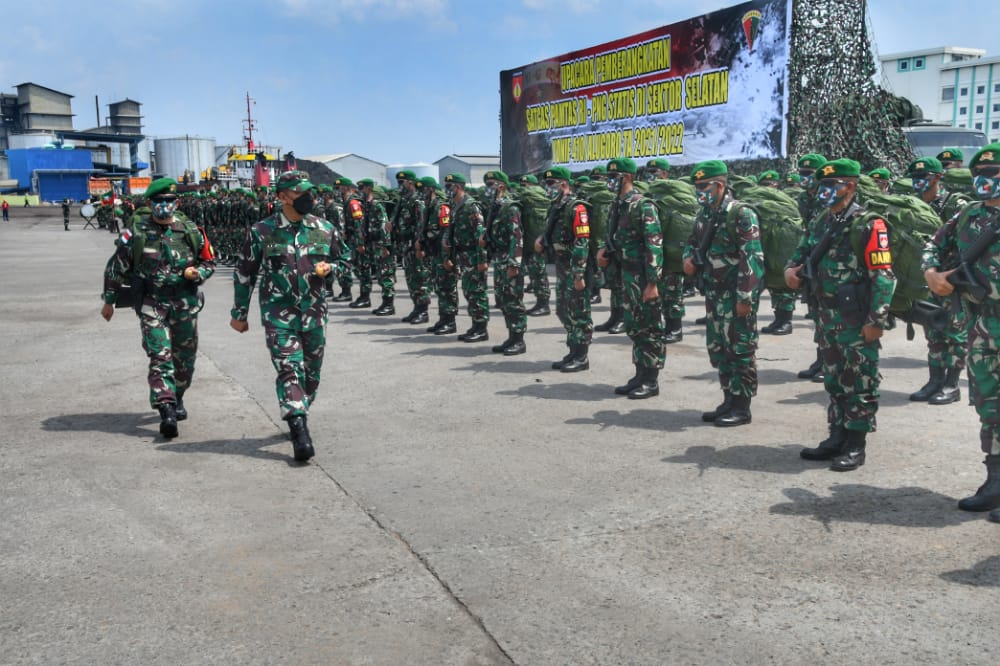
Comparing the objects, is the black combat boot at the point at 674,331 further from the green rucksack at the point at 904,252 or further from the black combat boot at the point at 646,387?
the green rucksack at the point at 904,252

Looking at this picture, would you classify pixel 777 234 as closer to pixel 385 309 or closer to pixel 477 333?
pixel 477 333

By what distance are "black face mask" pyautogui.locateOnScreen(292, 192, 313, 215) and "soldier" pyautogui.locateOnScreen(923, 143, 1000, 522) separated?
3892mm

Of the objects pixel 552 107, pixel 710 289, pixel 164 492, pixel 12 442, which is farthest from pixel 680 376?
pixel 552 107

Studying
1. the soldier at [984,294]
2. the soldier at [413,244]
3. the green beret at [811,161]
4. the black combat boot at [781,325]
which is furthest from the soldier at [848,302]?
the soldier at [413,244]

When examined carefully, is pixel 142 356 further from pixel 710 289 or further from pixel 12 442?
pixel 710 289

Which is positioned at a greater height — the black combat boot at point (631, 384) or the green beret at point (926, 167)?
the green beret at point (926, 167)

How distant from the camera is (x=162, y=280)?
6.73 meters

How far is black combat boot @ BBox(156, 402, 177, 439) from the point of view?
653 cm

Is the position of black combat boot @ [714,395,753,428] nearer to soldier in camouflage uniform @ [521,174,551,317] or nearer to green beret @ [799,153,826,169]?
green beret @ [799,153,826,169]

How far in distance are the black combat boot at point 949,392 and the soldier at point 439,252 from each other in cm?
594

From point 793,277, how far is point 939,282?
109 centimetres

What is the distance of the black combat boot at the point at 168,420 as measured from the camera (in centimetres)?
653

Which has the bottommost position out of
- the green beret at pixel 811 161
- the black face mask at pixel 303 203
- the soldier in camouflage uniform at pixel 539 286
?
the soldier in camouflage uniform at pixel 539 286

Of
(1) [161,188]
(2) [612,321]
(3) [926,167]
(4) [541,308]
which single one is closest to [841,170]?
(3) [926,167]
